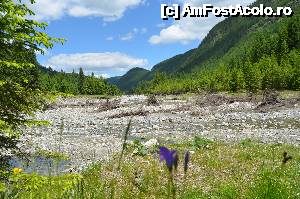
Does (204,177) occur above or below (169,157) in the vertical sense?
below

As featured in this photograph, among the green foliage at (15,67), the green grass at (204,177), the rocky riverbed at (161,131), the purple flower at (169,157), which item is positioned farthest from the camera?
the rocky riverbed at (161,131)

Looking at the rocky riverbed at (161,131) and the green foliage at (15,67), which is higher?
the green foliage at (15,67)

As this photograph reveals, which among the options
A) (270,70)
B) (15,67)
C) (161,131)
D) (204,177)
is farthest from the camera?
(270,70)

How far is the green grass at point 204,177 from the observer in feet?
26.3

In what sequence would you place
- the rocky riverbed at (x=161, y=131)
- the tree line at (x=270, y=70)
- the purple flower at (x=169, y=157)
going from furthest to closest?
the tree line at (x=270, y=70) < the rocky riverbed at (x=161, y=131) < the purple flower at (x=169, y=157)

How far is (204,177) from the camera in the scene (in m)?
13.4

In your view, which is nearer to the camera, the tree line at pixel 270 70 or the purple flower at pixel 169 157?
the purple flower at pixel 169 157

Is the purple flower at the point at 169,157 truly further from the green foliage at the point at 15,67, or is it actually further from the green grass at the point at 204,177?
the green foliage at the point at 15,67

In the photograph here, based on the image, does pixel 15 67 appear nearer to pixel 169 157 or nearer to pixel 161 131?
pixel 169 157

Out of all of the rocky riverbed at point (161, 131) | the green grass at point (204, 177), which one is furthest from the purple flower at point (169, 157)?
the rocky riverbed at point (161, 131)

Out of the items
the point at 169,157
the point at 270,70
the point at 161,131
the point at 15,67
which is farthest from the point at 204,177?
the point at 270,70

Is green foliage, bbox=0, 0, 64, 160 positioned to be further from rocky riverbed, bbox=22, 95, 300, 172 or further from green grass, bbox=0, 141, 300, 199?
rocky riverbed, bbox=22, 95, 300, 172

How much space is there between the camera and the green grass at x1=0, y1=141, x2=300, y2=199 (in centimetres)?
802

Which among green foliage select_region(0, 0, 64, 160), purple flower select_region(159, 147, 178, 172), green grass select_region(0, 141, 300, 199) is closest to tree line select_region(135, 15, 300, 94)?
green grass select_region(0, 141, 300, 199)
